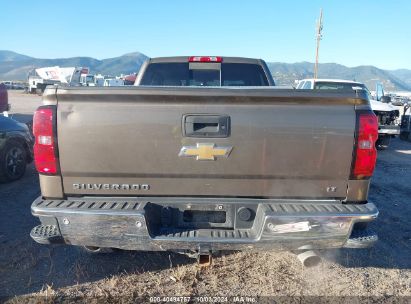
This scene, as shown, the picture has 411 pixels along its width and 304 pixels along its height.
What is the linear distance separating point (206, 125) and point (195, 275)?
1627 mm

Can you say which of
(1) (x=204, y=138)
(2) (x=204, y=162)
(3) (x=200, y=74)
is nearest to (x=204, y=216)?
(2) (x=204, y=162)

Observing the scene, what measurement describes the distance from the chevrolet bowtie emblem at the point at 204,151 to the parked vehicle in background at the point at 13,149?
16.5ft

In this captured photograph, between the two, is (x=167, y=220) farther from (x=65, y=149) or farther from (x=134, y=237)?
(x=65, y=149)

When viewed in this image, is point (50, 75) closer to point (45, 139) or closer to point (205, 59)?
point (205, 59)

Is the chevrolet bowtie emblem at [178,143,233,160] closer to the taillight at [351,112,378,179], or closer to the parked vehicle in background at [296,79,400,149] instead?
the taillight at [351,112,378,179]

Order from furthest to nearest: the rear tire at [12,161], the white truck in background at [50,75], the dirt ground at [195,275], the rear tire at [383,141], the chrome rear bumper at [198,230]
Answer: the white truck in background at [50,75], the rear tire at [383,141], the rear tire at [12,161], the dirt ground at [195,275], the chrome rear bumper at [198,230]

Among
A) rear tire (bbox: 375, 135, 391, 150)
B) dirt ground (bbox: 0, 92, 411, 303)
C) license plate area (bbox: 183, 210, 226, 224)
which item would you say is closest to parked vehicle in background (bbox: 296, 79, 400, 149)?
rear tire (bbox: 375, 135, 391, 150)

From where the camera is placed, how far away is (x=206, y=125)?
8.92 feet

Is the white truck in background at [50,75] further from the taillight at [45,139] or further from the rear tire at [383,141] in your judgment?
the taillight at [45,139]

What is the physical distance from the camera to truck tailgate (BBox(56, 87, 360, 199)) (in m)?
2.69

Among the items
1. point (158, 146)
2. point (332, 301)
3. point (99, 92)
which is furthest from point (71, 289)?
point (332, 301)

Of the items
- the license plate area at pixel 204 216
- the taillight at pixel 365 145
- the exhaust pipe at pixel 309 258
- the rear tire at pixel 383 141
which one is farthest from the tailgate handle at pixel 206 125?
the rear tire at pixel 383 141

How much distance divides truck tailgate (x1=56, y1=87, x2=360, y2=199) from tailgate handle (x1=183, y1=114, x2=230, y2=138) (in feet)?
0.11

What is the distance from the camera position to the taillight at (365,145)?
106 inches
